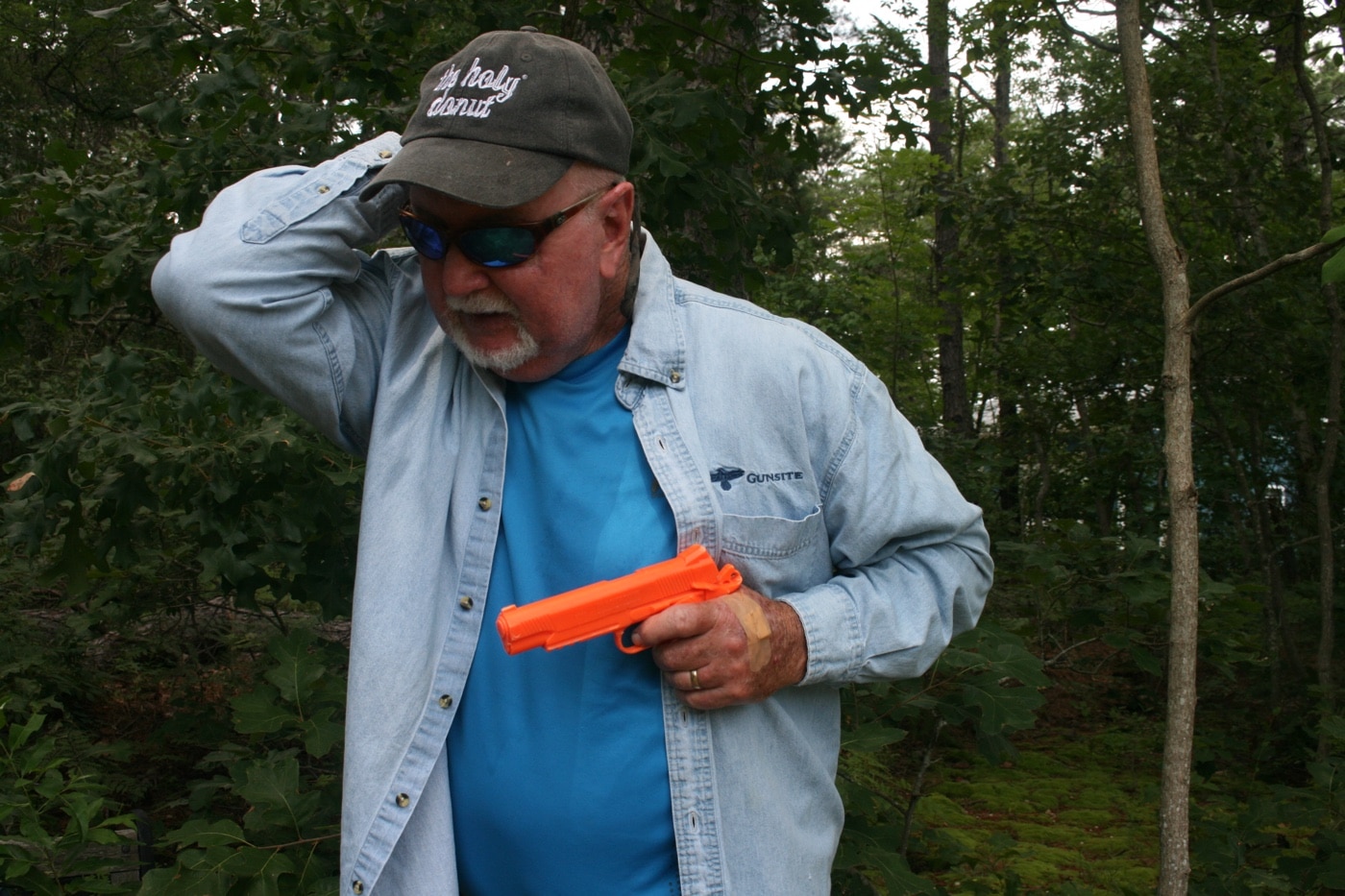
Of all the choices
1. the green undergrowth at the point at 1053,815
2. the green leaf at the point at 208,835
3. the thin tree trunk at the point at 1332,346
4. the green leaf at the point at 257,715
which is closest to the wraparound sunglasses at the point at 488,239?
the green leaf at the point at 257,715

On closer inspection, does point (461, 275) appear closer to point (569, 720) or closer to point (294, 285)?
point (294, 285)

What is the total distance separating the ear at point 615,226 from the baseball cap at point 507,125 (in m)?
0.05

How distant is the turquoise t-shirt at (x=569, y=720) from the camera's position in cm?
172

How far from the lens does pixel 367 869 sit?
1.71 m

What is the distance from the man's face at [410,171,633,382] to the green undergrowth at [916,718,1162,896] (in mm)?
2566

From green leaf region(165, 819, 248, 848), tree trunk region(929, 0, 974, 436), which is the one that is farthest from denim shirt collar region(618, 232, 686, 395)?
tree trunk region(929, 0, 974, 436)

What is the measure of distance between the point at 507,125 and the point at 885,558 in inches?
39.7

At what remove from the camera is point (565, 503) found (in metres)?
1.82

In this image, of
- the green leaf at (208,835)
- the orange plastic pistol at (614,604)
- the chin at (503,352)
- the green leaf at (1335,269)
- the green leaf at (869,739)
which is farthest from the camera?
the green leaf at (869,739)

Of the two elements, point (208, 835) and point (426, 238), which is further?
point (208, 835)

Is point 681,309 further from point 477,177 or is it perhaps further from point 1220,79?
point 1220,79

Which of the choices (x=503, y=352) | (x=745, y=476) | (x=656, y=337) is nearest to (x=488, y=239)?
(x=503, y=352)

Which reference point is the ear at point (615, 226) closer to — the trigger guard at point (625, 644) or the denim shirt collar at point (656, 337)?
the denim shirt collar at point (656, 337)

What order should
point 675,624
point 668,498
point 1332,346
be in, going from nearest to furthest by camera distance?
point 675,624
point 668,498
point 1332,346
